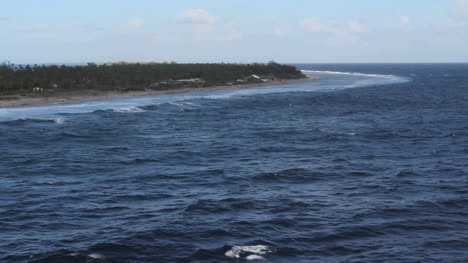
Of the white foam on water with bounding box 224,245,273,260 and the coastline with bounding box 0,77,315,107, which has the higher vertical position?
the coastline with bounding box 0,77,315,107

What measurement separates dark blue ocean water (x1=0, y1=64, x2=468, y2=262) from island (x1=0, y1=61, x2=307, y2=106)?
27.1 meters

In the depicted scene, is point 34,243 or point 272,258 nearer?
point 272,258

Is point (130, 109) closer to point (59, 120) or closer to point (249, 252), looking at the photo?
point (59, 120)

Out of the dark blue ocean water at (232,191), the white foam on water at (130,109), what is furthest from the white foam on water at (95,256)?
the white foam on water at (130,109)

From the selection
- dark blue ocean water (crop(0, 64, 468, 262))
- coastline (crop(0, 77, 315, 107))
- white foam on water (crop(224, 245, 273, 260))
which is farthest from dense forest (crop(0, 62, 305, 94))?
white foam on water (crop(224, 245, 273, 260))

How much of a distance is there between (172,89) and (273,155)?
2787 inches

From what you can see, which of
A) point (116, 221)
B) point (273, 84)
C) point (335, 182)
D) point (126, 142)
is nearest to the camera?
point (116, 221)

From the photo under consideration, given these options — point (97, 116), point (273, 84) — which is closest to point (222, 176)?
point (97, 116)

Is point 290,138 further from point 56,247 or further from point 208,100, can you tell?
point 208,100

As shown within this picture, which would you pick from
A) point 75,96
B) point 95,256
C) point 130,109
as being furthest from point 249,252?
point 75,96

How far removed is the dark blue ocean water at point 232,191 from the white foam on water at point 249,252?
8 cm

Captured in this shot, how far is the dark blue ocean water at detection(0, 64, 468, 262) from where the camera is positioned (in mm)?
18625

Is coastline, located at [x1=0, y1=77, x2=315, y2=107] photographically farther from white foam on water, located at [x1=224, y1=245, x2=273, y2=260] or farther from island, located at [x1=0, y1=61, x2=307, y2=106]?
white foam on water, located at [x1=224, y1=245, x2=273, y2=260]

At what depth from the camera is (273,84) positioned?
133 metres
